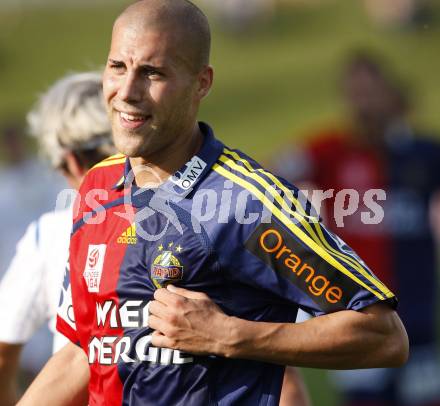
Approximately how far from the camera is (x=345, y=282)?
3232 millimetres

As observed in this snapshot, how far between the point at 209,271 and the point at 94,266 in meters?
0.43

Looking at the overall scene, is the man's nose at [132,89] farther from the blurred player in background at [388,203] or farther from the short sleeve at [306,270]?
the blurred player in background at [388,203]

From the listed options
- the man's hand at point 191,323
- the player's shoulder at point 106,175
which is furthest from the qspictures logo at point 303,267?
the player's shoulder at point 106,175

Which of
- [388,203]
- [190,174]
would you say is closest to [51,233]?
[190,174]

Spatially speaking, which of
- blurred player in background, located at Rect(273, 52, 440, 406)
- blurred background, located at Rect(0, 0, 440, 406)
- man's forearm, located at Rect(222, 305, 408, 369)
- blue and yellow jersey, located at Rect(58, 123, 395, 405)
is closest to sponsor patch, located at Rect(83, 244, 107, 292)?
blue and yellow jersey, located at Rect(58, 123, 395, 405)

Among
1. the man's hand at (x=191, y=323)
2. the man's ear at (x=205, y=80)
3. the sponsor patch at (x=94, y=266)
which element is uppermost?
the man's ear at (x=205, y=80)

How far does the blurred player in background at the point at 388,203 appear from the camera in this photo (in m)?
8.45

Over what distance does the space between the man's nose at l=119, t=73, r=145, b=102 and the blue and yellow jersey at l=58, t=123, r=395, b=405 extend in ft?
0.96

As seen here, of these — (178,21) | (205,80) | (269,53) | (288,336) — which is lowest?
(288,336)

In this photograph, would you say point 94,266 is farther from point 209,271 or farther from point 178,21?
point 178,21

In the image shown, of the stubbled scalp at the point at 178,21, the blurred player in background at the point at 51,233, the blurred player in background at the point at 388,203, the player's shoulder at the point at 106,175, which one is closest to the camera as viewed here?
the stubbled scalp at the point at 178,21

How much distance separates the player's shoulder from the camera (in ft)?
12.1

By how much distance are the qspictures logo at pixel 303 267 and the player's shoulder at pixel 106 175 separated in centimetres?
67

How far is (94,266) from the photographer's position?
3512mm
